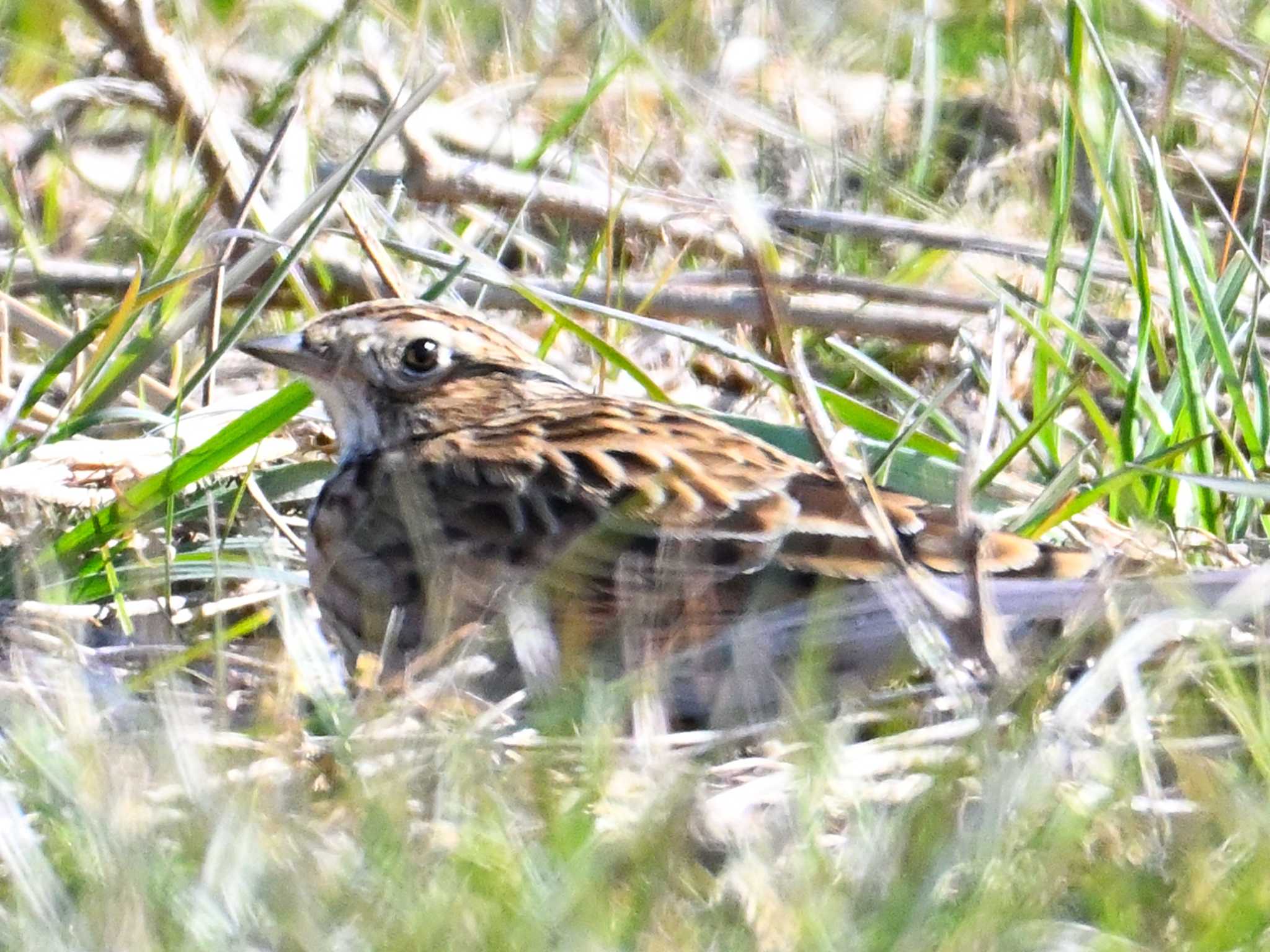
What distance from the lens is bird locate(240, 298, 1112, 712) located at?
3.57m

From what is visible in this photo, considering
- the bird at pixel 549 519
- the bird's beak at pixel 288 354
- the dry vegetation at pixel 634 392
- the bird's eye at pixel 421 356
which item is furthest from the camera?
the bird's eye at pixel 421 356

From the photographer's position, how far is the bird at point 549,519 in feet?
11.7

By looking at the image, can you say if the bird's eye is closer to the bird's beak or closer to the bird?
the bird

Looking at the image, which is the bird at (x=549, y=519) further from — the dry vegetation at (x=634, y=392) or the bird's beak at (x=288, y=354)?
the dry vegetation at (x=634, y=392)

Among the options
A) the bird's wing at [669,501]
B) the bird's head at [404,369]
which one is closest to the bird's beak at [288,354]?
the bird's head at [404,369]

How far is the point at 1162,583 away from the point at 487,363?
209cm

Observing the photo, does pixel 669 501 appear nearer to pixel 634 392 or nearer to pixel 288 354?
pixel 288 354

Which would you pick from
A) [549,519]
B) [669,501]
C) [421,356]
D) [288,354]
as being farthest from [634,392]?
[669,501]

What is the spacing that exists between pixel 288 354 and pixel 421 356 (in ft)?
A: 1.04

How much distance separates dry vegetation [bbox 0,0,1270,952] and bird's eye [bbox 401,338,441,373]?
156 millimetres

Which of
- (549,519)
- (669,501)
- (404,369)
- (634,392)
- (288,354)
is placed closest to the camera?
(669,501)

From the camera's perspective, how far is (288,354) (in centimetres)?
435

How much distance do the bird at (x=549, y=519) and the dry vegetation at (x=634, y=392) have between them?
16 cm

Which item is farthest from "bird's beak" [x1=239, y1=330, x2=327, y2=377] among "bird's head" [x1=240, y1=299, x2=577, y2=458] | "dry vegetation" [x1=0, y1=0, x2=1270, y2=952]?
"dry vegetation" [x1=0, y1=0, x2=1270, y2=952]
